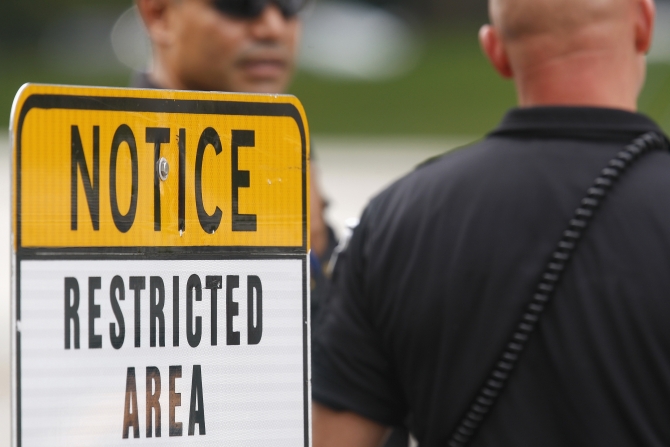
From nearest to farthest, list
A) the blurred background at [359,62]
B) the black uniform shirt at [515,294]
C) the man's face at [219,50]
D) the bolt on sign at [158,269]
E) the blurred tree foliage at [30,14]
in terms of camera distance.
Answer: the bolt on sign at [158,269] < the black uniform shirt at [515,294] < the man's face at [219,50] < the blurred background at [359,62] < the blurred tree foliage at [30,14]

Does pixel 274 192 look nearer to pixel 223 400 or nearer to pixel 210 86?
pixel 223 400

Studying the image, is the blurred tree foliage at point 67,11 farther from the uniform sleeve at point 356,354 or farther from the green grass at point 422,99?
the uniform sleeve at point 356,354

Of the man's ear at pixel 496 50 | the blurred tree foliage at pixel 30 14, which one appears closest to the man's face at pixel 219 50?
the man's ear at pixel 496 50

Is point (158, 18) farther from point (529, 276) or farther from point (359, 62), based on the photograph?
point (359, 62)

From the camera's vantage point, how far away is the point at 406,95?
674 inches

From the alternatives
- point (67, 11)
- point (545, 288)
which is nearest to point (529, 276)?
point (545, 288)

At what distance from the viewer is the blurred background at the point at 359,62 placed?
15.5m

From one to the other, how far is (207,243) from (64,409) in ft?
1.09

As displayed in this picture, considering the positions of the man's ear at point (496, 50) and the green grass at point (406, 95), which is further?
the green grass at point (406, 95)

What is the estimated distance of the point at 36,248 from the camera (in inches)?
60.9

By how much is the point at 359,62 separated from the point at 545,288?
15.9m

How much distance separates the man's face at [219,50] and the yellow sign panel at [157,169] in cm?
118

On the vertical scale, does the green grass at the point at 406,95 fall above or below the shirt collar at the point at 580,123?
below

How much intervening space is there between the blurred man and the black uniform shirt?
22.7 inches
